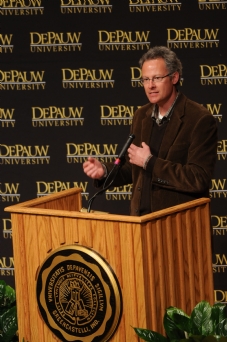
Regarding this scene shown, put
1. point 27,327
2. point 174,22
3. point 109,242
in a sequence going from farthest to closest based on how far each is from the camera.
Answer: point 174,22 → point 27,327 → point 109,242

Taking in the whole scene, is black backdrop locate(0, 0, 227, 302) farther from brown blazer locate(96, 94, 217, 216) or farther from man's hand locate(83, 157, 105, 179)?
man's hand locate(83, 157, 105, 179)

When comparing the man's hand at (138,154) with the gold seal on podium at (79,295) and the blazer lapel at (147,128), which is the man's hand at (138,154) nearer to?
the blazer lapel at (147,128)

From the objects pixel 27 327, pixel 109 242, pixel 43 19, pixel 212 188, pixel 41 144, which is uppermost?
pixel 43 19

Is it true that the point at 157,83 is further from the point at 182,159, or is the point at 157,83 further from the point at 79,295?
the point at 79,295

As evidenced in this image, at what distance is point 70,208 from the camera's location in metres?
4.23

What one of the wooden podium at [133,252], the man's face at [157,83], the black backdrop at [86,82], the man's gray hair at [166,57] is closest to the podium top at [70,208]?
the wooden podium at [133,252]

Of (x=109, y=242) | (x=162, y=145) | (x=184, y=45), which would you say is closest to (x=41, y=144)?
(x=184, y=45)

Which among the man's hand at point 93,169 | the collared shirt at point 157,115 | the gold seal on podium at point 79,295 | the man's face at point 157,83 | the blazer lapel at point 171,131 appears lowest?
the gold seal on podium at point 79,295

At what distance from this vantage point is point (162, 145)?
4.09 meters

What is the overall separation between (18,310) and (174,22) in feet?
8.75

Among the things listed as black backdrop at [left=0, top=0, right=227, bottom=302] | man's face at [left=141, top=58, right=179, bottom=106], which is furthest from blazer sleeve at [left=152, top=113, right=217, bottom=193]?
black backdrop at [left=0, top=0, right=227, bottom=302]

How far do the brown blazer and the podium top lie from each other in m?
0.14

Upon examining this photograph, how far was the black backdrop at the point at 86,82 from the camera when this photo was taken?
18.9ft

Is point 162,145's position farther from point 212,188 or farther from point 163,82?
point 212,188
